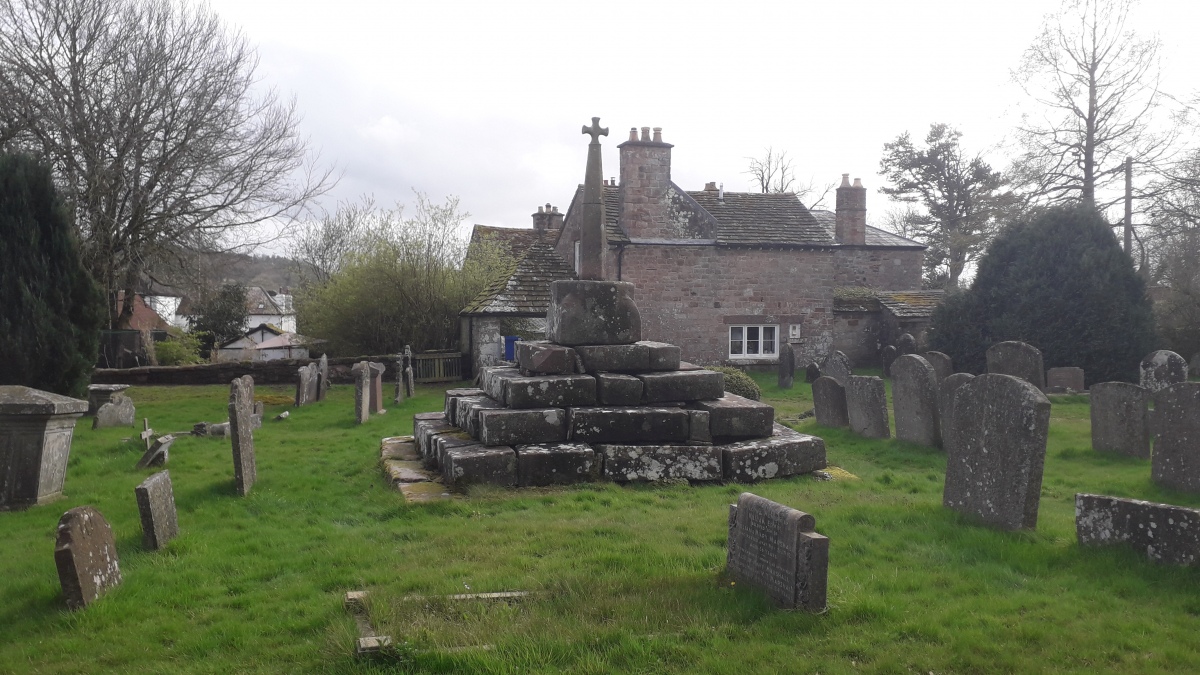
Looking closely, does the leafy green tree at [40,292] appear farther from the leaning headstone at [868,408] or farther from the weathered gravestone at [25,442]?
the leaning headstone at [868,408]

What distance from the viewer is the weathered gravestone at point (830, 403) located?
13.0 metres

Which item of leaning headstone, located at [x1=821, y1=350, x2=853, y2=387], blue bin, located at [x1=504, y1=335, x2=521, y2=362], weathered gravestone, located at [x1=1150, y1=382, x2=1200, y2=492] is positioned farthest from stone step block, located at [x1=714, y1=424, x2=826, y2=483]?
blue bin, located at [x1=504, y1=335, x2=521, y2=362]

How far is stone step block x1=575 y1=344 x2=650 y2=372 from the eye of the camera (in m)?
9.39

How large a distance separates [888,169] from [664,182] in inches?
956

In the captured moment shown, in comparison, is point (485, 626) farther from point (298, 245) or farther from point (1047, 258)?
point (298, 245)

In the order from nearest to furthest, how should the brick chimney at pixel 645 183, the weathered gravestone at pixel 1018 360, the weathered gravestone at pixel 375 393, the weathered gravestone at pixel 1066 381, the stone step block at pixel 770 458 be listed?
the stone step block at pixel 770 458
the weathered gravestone at pixel 1018 360
the weathered gravestone at pixel 375 393
the weathered gravestone at pixel 1066 381
the brick chimney at pixel 645 183

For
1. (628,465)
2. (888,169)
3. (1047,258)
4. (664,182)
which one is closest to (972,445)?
(628,465)

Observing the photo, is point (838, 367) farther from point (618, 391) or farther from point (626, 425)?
point (626, 425)

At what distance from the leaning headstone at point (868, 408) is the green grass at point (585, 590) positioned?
11.4 feet

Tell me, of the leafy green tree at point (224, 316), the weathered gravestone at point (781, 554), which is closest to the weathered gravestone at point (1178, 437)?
the weathered gravestone at point (781, 554)

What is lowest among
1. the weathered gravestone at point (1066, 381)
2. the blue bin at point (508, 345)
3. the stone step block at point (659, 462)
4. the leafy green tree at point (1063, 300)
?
the stone step block at point (659, 462)

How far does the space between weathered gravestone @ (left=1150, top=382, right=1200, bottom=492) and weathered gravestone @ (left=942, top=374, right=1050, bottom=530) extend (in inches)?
116

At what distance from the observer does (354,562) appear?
230 inches

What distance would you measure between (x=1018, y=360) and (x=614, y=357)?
8.96 meters
